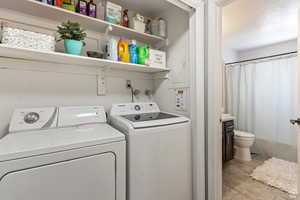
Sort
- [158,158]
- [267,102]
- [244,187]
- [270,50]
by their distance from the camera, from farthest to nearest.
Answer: [270,50], [267,102], [244,187], [158,158]

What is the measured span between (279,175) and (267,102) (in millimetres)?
1403

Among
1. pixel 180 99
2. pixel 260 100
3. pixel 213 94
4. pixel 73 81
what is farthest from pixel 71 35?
pixel 260 100

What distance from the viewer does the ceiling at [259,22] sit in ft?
6.15

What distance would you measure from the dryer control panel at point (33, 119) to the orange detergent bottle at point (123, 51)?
77 centimetres

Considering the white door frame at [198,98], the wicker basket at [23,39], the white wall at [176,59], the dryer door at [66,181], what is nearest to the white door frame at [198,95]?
the white door frame at [198,98]

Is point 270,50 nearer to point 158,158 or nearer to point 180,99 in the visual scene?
point 180,99

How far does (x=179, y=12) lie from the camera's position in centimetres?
160

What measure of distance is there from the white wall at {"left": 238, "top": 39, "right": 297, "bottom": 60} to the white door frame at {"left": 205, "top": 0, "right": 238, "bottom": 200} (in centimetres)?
275

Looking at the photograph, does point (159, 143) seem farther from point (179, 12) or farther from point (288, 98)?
point (288, 98)

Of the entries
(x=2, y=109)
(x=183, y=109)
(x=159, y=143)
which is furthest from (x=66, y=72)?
(x=183, y=109)

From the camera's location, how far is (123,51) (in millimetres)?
Answer: 1435

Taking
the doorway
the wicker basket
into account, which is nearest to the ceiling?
the doorway

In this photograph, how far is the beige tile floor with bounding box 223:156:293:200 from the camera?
5.70 ft

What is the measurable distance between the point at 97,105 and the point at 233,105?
123 inches
